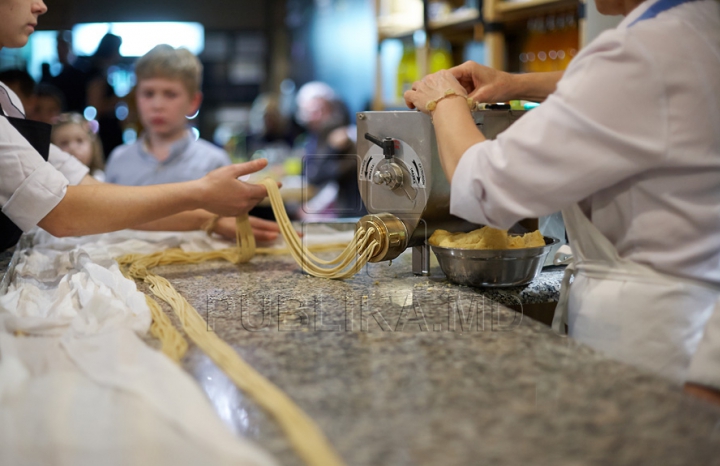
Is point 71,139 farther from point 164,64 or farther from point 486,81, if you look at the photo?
point 486,81

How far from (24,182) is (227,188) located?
380mm

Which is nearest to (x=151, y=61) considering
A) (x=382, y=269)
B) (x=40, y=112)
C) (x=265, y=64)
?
(x=40, y=112)

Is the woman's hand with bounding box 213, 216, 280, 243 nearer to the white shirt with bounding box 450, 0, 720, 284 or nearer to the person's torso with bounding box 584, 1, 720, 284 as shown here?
the white shirt with bounding box 450, 0, 720, 284

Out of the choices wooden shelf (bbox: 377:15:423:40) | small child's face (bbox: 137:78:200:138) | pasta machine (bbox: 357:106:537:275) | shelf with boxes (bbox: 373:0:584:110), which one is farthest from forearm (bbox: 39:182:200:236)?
wooden shelf (bbox: 377:15:423:40)

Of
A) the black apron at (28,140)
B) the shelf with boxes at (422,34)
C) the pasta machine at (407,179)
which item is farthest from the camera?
the shelf with boxes at (422,34)

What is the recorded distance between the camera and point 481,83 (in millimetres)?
1234

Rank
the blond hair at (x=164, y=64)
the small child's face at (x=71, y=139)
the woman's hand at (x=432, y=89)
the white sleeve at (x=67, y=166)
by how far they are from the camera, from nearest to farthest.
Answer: the woman's hand at (x=432, y=89) → the white sleeve at (x=67, y=166) → the blond hair at (x=164, y=64) → the small child's face at (x=71, y=139)

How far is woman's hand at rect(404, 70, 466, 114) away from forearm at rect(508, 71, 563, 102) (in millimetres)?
182

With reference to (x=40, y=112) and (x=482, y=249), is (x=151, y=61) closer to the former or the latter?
(x=40, y=112)

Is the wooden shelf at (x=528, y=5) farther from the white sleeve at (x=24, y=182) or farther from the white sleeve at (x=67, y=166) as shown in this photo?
the white sleeve at (x=24, y=182)

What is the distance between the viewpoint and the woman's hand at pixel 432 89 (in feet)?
3.46

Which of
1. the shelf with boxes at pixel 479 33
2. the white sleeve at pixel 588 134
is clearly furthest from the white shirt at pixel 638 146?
the shelf with boxes at pixel 479 33

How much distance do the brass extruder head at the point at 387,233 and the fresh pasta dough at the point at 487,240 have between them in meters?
0.06

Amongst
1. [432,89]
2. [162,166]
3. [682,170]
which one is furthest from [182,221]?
[682,170]
